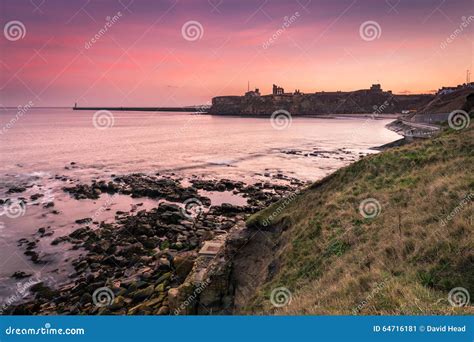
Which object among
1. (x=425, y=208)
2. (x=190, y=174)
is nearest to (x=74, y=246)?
(x=425, y=208)

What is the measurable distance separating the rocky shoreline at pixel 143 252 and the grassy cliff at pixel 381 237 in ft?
10.8

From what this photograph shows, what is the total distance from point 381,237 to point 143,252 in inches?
602

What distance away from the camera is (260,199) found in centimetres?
3325

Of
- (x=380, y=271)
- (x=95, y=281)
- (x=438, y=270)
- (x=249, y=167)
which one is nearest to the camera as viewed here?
(x=438, y=270)

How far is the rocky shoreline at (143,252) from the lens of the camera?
571 inches

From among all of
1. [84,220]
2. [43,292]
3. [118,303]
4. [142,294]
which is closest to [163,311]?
[142,294]

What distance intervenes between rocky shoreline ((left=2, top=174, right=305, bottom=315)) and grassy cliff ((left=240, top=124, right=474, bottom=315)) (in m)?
3.29

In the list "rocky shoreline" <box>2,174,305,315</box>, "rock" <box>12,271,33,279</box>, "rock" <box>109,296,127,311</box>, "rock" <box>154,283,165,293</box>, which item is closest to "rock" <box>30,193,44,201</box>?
"rocky shoreline" <box>2,174,305,315</box>

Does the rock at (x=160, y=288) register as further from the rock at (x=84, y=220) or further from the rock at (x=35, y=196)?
the rock at (x=35, y=196)

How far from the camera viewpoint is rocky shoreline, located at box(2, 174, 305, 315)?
Answer: 571 inches

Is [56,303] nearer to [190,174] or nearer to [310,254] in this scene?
[310,254]

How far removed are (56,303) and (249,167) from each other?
37954 millimetres

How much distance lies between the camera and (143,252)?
21.1 m

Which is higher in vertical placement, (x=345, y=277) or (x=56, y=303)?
(x=345, y=277)
